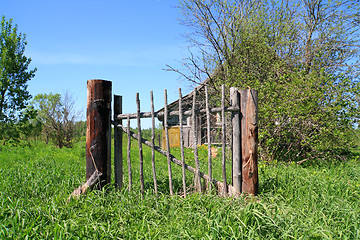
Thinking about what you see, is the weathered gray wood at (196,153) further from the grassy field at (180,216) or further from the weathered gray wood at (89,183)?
the weathered gray wood at (89,183)

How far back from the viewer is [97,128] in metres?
4.36

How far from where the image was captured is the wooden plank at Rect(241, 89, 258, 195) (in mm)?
4016

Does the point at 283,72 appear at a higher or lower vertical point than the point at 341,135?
higher

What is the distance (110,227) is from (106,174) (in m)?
1.39

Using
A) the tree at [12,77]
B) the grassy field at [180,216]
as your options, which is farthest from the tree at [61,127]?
the grassy field at [180,216]

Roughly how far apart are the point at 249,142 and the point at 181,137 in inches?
38.0

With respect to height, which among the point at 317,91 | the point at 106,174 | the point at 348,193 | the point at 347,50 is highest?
the point at 347,50

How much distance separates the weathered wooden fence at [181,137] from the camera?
4031mm

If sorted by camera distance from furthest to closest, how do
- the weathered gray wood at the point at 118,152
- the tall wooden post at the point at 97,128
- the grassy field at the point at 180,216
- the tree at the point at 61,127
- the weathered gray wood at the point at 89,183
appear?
the tree at the point at 61,127, the weathered gray wood at the point at 118,152, the tall wooden post at the point at 97,128, the weathered gray wood at the point at 89,183, the grassy field at the point at 180,216

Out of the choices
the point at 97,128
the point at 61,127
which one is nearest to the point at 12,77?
the point at 61,127

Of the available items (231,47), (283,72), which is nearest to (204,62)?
(231,47)

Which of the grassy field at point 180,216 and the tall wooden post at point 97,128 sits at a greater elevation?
the tall wooden post at point 97,128

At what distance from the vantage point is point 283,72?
912 centimetres

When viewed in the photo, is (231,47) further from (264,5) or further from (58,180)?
(58,180)
